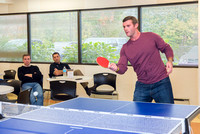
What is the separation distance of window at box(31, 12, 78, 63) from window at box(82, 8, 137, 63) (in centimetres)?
31

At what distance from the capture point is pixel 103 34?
8.08 meters

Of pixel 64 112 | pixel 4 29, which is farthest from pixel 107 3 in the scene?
pixel 64 112

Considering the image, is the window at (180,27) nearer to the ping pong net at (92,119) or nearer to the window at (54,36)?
the window at (54,36)

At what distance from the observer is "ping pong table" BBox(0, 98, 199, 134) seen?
2406 mm

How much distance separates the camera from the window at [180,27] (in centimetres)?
711

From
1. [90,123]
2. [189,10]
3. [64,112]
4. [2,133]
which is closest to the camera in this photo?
[2,133]

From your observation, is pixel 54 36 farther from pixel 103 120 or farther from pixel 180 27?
pixel 103 120

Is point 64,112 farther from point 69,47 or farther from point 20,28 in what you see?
point 20,28

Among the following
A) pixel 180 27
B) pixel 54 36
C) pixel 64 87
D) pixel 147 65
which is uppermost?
pixel 180 27

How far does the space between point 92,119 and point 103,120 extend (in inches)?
4.0

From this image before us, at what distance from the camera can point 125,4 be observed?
→ 765 cm

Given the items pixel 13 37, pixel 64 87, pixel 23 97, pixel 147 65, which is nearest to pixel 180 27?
pixel 64 87

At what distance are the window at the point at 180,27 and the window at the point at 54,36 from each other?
2.08 meters

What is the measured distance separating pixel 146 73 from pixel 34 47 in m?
5.59
